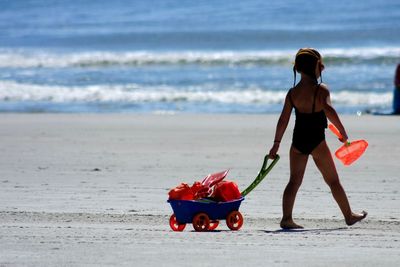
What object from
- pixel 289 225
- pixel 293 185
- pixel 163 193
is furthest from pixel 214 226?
pixel 163 193

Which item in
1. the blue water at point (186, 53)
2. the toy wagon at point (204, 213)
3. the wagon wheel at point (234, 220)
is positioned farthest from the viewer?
the blue water at point (186, 53)

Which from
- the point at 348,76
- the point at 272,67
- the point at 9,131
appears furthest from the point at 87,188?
A: the point at 272,67

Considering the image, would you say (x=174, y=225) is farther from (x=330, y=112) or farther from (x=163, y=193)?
(x=163, y=193)

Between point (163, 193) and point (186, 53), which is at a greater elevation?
point (186, 53)

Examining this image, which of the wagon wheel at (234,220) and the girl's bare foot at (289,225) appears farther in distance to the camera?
the girl's bare foot at (289,225)

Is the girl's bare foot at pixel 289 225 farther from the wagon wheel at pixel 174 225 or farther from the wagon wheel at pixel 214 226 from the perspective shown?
the wagon wheel at pixel 174 225

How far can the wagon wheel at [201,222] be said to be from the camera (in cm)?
740

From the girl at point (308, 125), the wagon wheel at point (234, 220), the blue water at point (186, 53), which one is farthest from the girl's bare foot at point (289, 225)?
the blue water at point (186, 53)

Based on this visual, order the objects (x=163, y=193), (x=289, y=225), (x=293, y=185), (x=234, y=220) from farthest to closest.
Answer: (x=163, y=193)
(x=293, y=185)
(x=289, y=225)
(x=234, y=220)

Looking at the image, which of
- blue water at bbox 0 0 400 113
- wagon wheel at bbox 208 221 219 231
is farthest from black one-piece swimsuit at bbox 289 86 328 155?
blue water at bbox 0 0 400 113

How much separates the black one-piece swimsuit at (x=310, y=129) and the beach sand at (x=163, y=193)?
2.08 feet

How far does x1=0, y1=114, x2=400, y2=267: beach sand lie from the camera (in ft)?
21.2

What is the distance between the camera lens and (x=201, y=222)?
743cm

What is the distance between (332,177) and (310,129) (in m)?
0.43
